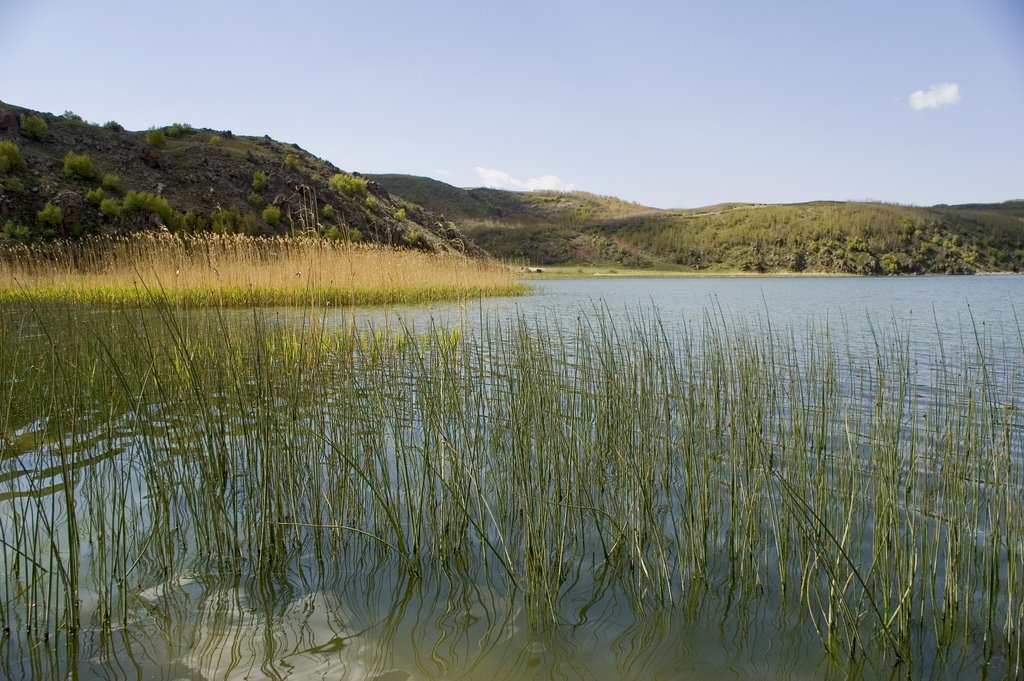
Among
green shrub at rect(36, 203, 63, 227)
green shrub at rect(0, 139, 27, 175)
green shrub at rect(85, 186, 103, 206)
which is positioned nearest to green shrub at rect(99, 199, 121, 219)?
green shrub at rect(85, 186, 103, 206)

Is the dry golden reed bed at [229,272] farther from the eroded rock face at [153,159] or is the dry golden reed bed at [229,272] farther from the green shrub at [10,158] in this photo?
the eroded rock face at [153,159]

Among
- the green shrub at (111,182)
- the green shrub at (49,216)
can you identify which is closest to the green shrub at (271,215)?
the green shrub at (111,182)

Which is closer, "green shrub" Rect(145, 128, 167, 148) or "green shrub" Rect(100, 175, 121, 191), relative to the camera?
"green shrub" Rect(100, 175, 121, 191)

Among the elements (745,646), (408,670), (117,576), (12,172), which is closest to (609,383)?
(745,646)

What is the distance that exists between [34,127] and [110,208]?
5349 mm

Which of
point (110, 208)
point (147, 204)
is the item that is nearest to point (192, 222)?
point (147, 204)

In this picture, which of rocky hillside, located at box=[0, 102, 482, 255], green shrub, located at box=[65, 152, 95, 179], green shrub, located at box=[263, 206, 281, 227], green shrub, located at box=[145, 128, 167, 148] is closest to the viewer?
rocky hillside, located at box=[0, 102, 482, 255]

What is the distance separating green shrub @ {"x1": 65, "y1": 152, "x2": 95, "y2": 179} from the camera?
17.4m

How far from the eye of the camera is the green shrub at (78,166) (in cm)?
1739

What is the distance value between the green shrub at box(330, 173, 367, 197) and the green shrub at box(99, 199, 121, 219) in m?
9.67

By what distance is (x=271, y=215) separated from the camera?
20.0 m

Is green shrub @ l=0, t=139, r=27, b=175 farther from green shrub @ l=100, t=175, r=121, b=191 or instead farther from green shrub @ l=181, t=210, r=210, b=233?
green shrub @ l=181, t=210, r=210, b=233

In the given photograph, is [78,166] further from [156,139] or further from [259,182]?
[259,182]

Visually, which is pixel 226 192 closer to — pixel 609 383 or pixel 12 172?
pixel 12 172
